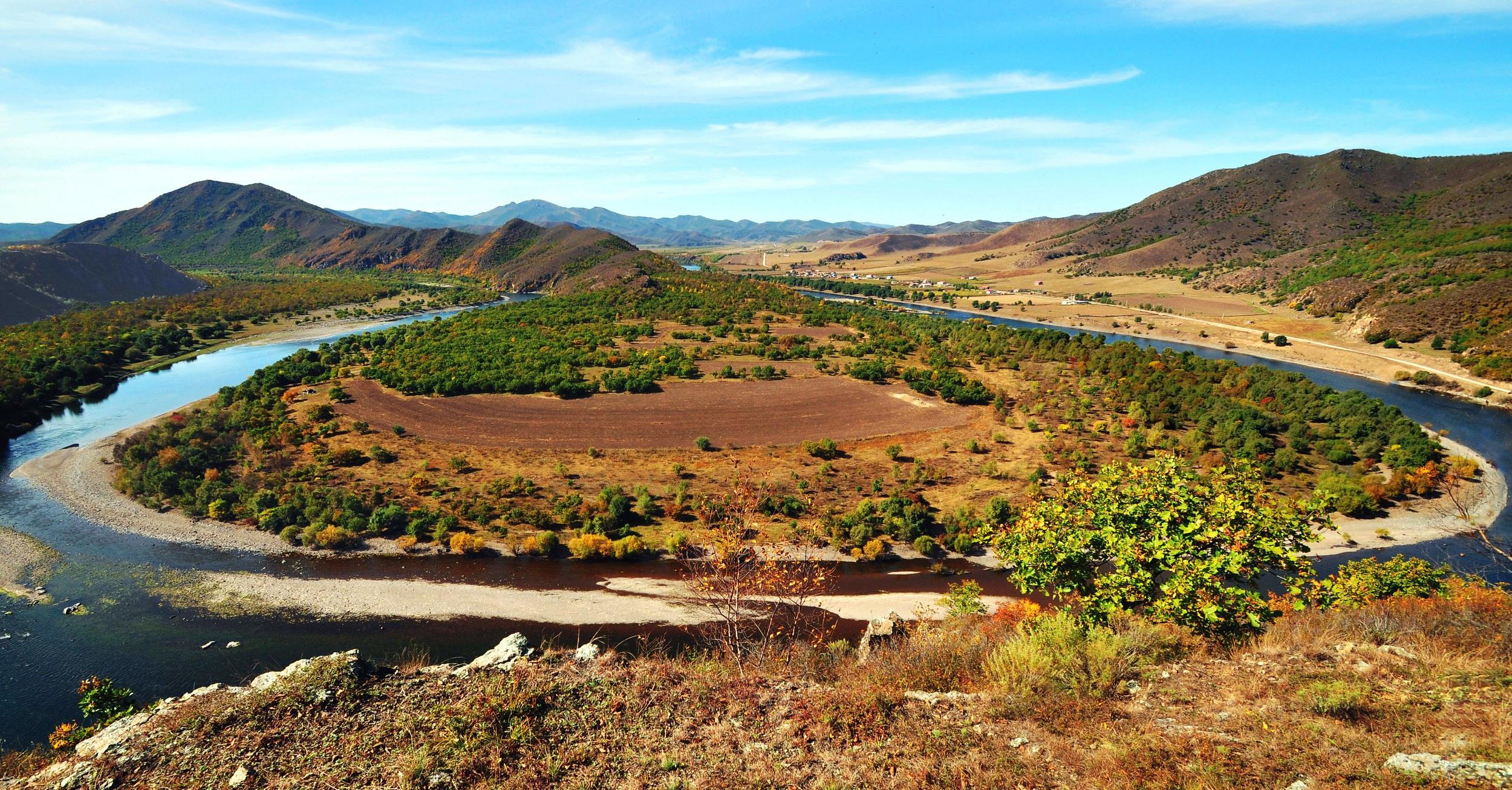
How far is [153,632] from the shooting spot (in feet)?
88.2

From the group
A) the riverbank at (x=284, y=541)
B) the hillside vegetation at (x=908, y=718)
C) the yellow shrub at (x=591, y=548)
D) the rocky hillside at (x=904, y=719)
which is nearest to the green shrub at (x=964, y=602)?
the riverbank at (x=284, y=541)

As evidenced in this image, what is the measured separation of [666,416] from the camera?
5444 centimetres

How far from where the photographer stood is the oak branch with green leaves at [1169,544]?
12719mm

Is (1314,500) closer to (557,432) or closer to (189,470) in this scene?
(557,432)

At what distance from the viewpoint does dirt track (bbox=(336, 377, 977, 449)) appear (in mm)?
49219

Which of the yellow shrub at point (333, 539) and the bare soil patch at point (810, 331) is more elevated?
the bare soil patch at point (810, 331)

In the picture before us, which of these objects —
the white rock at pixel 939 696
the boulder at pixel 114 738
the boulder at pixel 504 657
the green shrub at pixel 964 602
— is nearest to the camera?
the white rock at pixel 939 696

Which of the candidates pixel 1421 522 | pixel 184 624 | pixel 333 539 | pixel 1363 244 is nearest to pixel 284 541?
pixel 333 539

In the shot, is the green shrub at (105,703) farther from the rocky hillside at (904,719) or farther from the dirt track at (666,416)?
the dirt track at (666,416)

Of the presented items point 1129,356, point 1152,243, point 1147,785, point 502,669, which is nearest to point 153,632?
point 502,669

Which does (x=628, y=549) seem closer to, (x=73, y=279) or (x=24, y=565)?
(x=24, y=565)

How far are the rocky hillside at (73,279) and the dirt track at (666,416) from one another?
99.1 metres

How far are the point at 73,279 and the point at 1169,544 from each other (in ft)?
642

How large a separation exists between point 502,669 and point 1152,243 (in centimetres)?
21597
